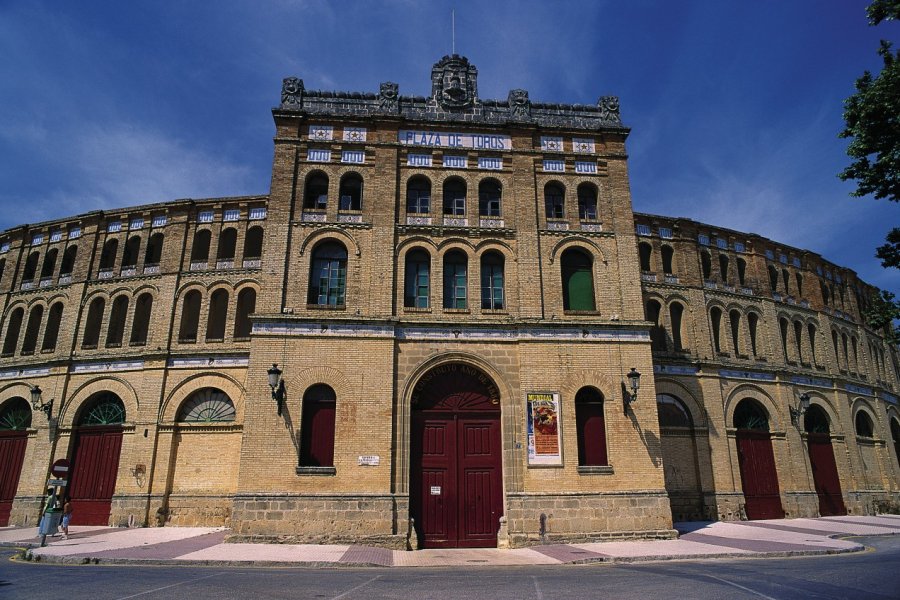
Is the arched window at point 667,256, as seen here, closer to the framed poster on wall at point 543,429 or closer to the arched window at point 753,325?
the arched window at point 753,325

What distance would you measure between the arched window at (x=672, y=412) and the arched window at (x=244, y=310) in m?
17.5

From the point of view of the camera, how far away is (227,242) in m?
25.1

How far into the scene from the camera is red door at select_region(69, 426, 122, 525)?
2194 cm

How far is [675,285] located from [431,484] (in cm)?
1483

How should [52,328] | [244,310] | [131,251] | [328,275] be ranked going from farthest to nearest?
[131,251], [52,328], [244,310], [328,275]

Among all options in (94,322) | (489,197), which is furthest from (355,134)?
(94,322)

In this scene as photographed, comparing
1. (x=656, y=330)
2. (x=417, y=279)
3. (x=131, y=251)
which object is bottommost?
(x=656, y=330)

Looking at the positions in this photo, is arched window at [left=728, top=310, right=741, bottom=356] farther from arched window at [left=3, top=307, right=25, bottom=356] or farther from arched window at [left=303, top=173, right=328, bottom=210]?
arched window at [left=3, top=307, right=25, bottom=356]

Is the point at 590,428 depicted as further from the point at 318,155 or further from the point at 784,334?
the point at 784,334

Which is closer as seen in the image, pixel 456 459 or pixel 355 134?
pixel 456 459

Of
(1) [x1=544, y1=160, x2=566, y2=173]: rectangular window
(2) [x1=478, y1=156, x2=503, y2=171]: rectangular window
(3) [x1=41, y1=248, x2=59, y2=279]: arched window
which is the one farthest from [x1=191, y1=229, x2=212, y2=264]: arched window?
(1) [x1=544, y1=160, x2=566, y2=173]: rectangular window

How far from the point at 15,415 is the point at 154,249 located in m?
9.09

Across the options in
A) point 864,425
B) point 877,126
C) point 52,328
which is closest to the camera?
point 877,126

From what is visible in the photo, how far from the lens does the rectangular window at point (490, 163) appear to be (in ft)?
65.9
